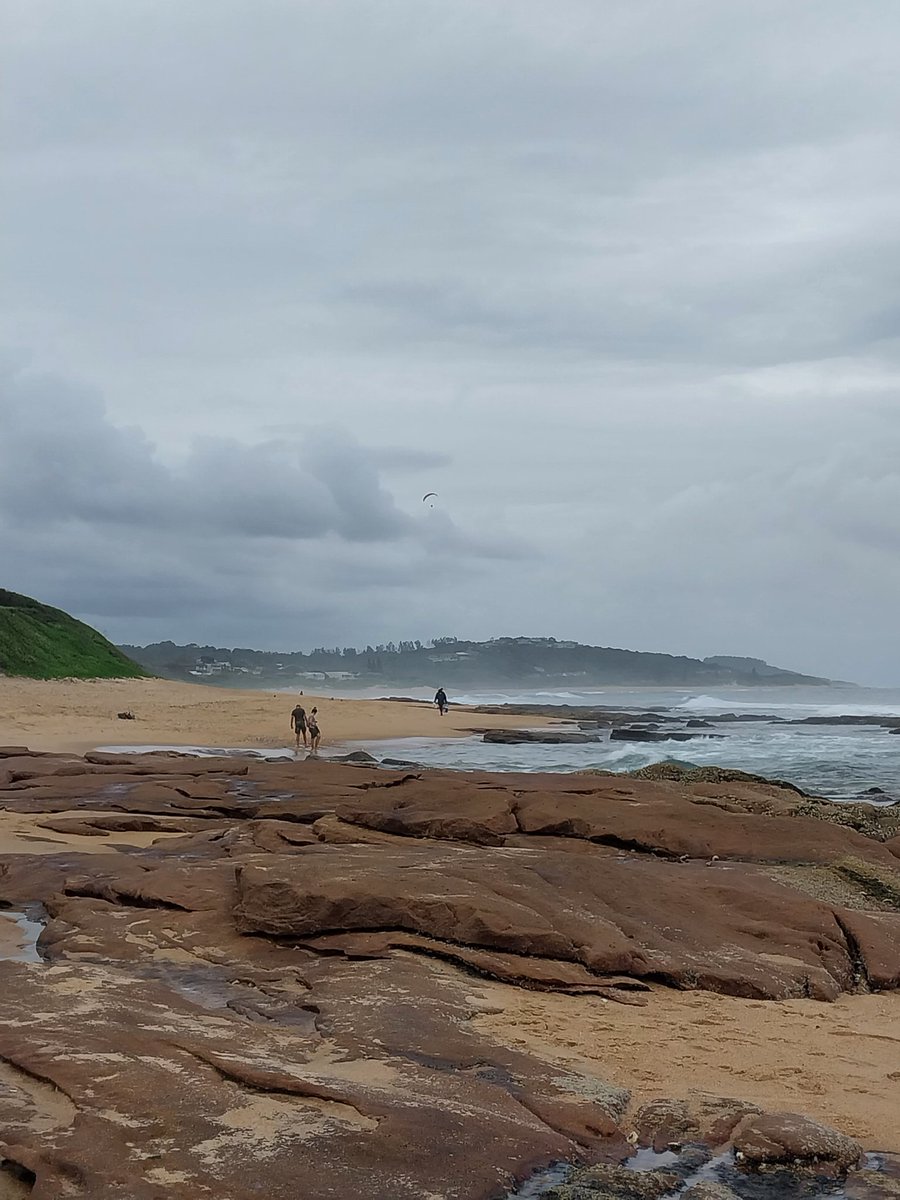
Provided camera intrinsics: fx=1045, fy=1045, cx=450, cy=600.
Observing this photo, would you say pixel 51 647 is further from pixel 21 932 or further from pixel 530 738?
pixel 21 932

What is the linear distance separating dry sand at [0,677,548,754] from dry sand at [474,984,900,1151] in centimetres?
2125

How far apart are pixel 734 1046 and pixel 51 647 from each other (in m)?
58.1

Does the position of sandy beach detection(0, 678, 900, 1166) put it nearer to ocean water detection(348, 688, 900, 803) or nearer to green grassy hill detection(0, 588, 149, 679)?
ocean water detection(348, 688, 900, 803)

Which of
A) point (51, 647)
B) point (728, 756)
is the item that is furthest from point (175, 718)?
point (51, 647)

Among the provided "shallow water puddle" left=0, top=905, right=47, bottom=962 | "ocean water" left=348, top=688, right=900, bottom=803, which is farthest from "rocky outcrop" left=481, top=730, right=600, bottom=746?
"shallow water puddle" left=0, top=905, right=47, bottom=962

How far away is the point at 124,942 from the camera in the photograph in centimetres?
762

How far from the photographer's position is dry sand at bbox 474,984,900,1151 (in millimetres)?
5199

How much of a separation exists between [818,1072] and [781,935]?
2.34 metres

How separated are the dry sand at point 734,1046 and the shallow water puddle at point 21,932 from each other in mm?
3386

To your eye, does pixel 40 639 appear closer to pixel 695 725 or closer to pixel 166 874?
pixel 695 725

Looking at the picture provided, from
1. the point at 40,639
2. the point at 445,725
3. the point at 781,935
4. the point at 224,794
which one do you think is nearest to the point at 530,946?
the point at 781,935

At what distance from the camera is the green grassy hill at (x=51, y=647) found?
52.9 metres

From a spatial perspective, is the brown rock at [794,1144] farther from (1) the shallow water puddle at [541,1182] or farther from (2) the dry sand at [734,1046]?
(1) the shallow water puddle at [541,1182]

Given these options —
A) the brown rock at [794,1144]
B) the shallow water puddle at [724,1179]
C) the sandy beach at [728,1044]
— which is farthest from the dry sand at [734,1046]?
the shallow water puddle at [724,1179]
